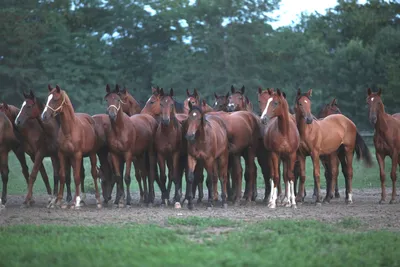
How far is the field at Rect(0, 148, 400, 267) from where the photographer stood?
27.2ft

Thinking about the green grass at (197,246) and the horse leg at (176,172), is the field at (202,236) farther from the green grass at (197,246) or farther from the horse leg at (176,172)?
the horse leg at (176,172)

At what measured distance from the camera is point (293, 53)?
5684cm

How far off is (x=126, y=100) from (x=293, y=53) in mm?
40713

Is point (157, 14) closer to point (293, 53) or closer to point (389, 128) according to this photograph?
point (293, 53)

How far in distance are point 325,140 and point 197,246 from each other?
7350 millimetres

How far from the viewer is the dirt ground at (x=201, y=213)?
1209cm

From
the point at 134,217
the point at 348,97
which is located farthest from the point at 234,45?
the point at 134,217

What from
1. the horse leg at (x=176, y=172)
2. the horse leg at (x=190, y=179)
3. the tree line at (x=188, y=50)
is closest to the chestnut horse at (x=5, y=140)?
the horse leg at (x=176, y=172)

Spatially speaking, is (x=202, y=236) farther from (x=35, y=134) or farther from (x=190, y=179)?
(x=35, y=134)

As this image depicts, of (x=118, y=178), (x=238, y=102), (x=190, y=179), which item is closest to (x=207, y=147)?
(x=190, y=179)

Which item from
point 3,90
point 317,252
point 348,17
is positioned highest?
point 348,17

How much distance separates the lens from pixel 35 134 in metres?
15.2

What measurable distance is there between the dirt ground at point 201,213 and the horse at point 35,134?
78cm

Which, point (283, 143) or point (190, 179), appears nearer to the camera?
point (190, 179)
